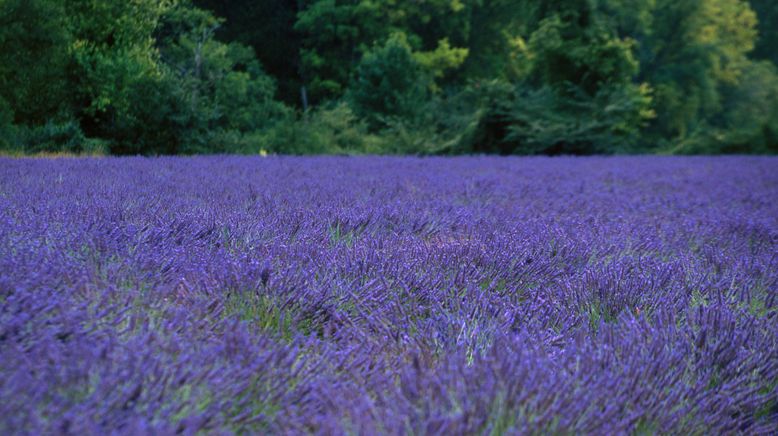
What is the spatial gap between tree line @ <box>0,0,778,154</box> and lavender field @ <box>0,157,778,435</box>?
889cm

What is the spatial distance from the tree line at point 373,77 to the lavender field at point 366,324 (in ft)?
29.2

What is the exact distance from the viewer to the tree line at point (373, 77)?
11711 millimetres

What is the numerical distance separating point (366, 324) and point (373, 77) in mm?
19806

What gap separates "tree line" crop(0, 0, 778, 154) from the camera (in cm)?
1171

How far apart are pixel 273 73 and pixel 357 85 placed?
13.8 feet

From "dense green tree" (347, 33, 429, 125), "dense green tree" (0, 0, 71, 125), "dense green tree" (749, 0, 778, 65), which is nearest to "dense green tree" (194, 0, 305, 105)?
"dense green tree" (347, 33, 429, 125)

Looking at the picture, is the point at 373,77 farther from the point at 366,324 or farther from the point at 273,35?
the point at 366,324

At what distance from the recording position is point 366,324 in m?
→ 1.68

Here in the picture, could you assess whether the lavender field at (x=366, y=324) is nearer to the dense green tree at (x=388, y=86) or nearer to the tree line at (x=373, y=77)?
the tree line at (x=373, y=77)

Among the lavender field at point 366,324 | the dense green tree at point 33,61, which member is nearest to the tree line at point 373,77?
the dense green tree at point 33,61

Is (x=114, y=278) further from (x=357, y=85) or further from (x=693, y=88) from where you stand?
(x=693, y=88)

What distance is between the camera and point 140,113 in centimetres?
1227

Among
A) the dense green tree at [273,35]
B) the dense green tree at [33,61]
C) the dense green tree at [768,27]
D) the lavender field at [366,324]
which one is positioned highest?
the dense green tree at [768,27]

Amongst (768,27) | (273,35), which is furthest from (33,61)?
(768,27)
